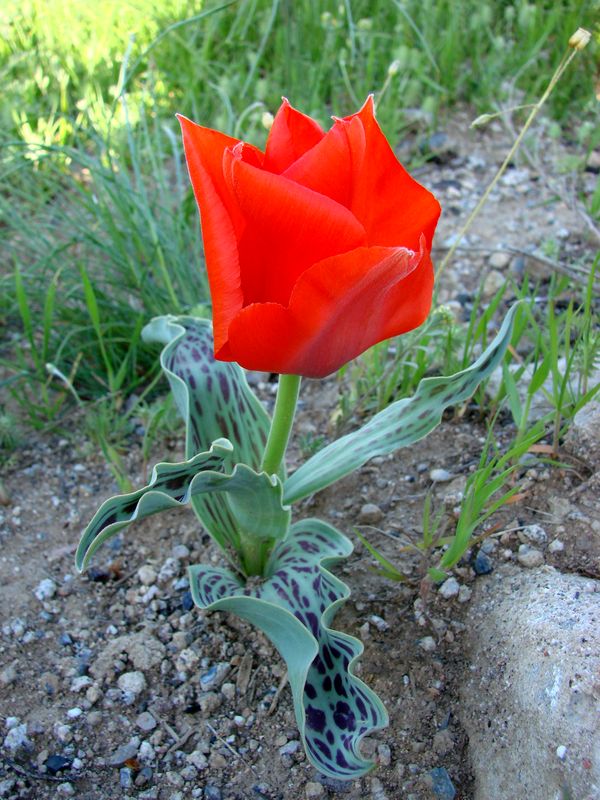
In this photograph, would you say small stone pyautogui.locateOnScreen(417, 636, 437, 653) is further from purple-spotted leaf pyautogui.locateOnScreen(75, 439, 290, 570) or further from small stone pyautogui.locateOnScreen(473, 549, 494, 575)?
purple-spotted leaf pyautogui.locateOnScreen(75, 439, 290, 570)

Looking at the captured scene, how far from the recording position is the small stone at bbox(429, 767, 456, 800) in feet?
4.00

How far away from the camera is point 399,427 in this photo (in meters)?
1.30

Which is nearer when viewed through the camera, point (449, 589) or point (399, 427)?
point (399, 427)

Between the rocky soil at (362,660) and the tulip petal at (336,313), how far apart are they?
531 millimetres

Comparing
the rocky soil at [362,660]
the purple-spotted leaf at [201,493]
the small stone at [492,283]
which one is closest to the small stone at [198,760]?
the rocky soil at [362,660]

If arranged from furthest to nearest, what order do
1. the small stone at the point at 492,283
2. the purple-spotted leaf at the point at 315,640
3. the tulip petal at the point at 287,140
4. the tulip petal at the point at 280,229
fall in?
the small stone at the point at 492,283
the purple-spotted leaf at the point at 315,640
the tulip petal at the point at 287,140
the tulip petal at the point at 280,229

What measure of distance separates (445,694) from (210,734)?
375 mm

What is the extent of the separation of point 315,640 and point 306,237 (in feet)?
1.76

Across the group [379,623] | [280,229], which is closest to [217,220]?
[280,229]

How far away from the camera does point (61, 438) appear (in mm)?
1985

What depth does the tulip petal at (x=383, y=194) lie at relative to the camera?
3.21 ft

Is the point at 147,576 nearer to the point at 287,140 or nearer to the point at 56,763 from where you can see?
the point at 56,763

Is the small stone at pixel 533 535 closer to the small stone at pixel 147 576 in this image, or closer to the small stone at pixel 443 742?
the small stone at pixel 443 742

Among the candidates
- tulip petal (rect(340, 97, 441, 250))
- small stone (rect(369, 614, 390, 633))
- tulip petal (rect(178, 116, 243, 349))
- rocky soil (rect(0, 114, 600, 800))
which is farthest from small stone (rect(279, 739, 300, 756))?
tulip petal (rect(340, 97, 441, 250))
